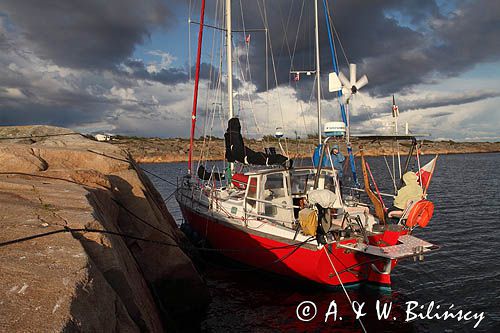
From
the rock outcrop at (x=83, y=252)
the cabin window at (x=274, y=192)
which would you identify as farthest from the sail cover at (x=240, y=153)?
the rock outcrop at (x=83, y=252)

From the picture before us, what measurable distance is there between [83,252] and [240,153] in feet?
34.8

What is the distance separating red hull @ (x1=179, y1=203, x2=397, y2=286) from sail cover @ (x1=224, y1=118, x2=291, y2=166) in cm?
284

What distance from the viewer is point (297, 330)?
9.26 meters

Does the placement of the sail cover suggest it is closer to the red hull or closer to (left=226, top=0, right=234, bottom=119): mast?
(left=226, top=0, right=234, bottom=119): mast

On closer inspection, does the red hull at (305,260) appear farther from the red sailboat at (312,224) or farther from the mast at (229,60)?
the mast at (229,60)

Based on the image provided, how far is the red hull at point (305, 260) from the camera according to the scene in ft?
34.1

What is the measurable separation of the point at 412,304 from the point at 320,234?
140 inches

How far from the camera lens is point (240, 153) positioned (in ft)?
48.1

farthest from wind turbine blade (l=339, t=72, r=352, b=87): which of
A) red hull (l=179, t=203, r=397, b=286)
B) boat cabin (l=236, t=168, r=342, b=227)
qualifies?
red hull (l=179, t=203, r=397, b=286)

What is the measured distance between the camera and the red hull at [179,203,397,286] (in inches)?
409

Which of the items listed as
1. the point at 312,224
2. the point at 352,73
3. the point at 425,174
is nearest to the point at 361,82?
the point at 352,73

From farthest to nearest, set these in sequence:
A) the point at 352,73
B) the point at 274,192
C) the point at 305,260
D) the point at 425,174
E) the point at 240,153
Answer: the point at 352,73 → the point at 240,153 → the point at 274,192 → the point at 425,174 → the point at 305,260

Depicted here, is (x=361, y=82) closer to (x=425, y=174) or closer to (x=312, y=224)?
(x=425, y=174)

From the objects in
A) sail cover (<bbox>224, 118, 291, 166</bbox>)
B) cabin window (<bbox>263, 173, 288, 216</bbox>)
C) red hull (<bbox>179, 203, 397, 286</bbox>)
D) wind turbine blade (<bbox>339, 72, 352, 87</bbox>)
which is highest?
wind turbine blade (<bbox>339, 72, 352, 87</bbox>)
